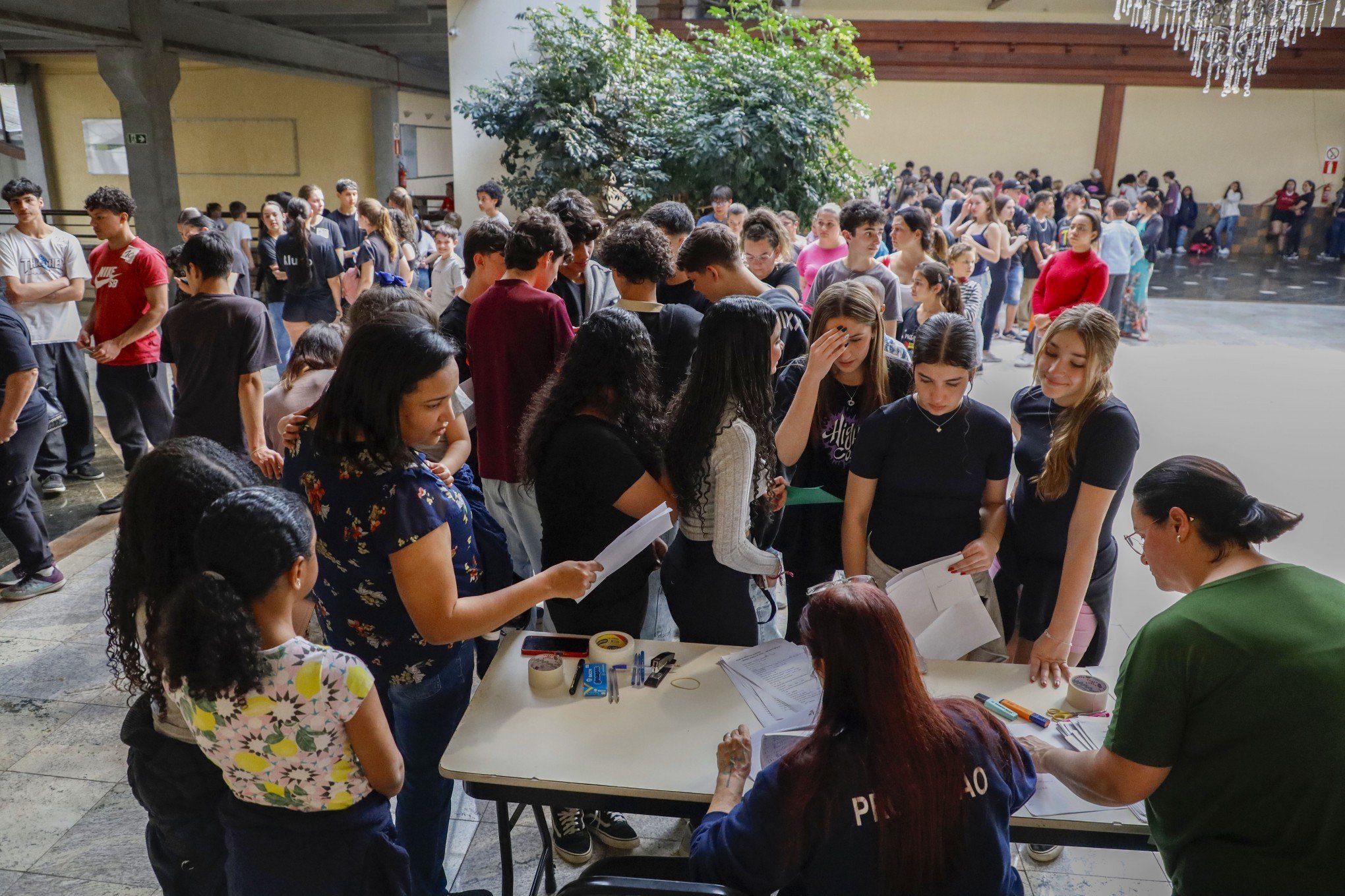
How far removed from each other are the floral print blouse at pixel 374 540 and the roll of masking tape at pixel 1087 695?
1.36m

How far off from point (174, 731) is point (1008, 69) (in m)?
18.1

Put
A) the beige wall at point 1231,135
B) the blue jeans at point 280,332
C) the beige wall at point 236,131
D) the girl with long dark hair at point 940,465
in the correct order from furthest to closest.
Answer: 1. the beige wall at point 236,131
2. the beige wall at point 1231,135
3. the blue jeans at point 280,332
4. the girl with long dark hair at point 940,465

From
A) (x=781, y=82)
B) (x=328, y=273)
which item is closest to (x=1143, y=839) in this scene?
(x=328, y=273)

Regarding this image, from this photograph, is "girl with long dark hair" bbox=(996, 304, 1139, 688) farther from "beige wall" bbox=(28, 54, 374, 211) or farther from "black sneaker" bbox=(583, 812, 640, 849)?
"beige wall" bbox=(28, 54, 374, 211)

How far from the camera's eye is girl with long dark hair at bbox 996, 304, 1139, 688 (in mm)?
2299

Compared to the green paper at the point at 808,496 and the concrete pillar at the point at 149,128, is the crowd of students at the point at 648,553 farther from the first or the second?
the concrete pillar at the point at 149,128

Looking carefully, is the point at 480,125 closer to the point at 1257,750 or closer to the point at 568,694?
the point at 568,694

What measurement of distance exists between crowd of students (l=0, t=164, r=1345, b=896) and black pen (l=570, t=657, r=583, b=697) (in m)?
0.24

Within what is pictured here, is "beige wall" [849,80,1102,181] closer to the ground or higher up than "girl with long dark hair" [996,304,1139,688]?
higher up

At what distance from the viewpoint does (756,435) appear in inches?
89.7

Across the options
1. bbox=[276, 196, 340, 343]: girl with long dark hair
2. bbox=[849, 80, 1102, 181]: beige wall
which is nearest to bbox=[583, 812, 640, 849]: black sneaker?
bbox=[276, 196, 340, 343]: girl with long dark hair

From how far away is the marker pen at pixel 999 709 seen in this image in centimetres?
203

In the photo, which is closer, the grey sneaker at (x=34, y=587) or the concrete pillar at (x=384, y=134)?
the grey sneaker at (x=34, y=587)

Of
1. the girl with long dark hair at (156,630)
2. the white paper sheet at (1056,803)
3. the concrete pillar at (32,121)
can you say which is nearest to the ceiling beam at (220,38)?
the concrete pillar at (32,121)
